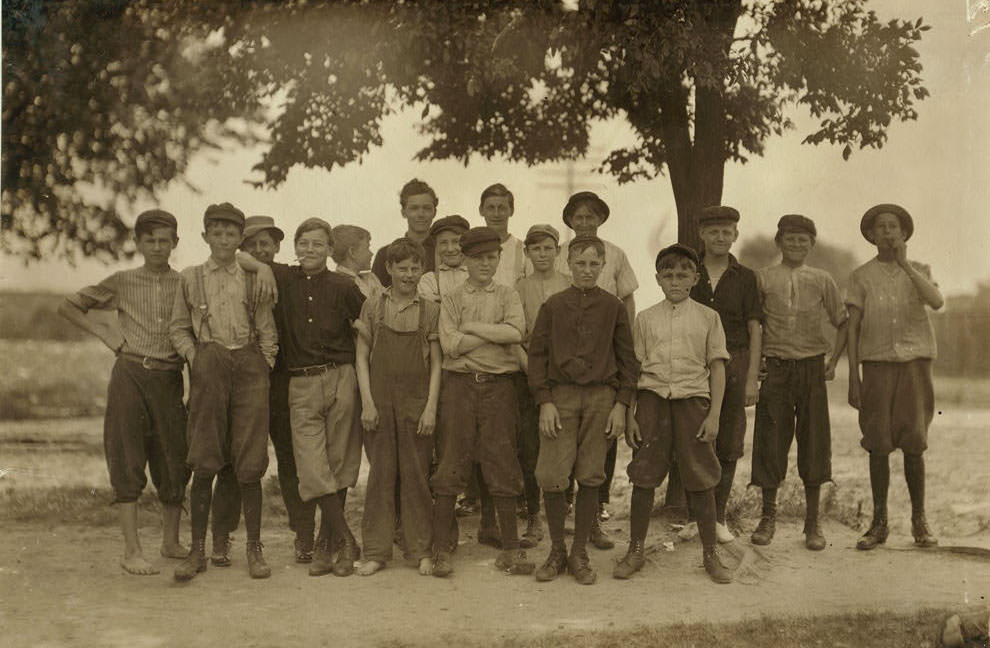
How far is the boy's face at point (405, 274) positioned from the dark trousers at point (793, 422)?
A: 6.61 ft

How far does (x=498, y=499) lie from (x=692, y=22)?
276 cm

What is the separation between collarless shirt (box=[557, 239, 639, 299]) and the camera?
533 cm

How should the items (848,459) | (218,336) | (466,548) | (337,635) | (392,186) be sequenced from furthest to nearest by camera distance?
1. (848,459)
2. (392,186)
3. (466,548)
4. (218,336)
5. (337,635)

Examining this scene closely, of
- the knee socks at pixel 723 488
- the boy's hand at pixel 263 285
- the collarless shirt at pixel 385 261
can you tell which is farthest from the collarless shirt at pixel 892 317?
the boy's hand at pixel 263 285

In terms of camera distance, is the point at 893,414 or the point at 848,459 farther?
the point at 848,459

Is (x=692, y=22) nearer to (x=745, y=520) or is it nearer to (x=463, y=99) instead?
(x=463, y=99)

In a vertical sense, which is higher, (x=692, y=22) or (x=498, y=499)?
(x=692, y=22)

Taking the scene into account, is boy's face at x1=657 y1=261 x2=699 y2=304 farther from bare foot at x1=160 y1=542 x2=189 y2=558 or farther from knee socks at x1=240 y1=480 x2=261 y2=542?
bare foot at x1=160 y1=542 x2=189 y2=558

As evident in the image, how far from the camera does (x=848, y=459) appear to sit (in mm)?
6160

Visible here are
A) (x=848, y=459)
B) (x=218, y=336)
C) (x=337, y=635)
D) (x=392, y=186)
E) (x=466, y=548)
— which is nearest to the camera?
(x=337, y=635)

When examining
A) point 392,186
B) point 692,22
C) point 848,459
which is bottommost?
point 848,459

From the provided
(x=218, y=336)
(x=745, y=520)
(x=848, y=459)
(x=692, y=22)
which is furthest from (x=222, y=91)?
(x=848, y=459)

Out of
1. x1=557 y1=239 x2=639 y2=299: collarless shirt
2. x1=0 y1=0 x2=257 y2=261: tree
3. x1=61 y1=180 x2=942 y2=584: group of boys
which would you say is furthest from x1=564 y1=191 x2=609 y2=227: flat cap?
x1=0 y1=0 x2=257 y2=261: tree

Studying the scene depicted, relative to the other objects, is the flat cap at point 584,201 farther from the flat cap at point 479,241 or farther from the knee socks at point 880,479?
the knee socks at point 880,479
